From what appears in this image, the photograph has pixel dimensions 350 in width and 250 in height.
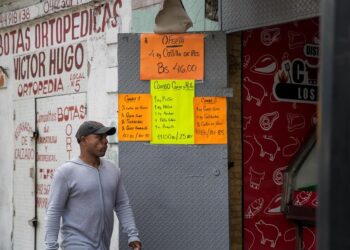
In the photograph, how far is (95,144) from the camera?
186 inches

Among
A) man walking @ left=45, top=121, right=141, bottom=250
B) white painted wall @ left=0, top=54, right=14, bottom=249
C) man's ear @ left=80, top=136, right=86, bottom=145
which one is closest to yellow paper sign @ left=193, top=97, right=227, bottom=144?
A: man walking @ left=45, top=121, right=141, bottom=250

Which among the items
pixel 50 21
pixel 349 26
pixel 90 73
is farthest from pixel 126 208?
pixel 349 26

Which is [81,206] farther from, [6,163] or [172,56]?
[6,163]

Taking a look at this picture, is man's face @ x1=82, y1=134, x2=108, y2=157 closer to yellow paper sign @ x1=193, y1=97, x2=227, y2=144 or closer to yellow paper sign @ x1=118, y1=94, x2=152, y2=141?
yellow paper sign @ x1=118, y1=94, x2=152, y2=141

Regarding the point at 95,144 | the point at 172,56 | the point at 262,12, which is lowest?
the point at 95,144

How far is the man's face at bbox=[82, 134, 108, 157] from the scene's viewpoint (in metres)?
4.72

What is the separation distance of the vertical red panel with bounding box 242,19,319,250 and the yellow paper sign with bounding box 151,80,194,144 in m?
0.69

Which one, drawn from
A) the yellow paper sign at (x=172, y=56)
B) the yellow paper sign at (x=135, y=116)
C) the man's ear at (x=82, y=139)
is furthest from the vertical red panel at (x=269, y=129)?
the man's ear at (x=82, y=139)

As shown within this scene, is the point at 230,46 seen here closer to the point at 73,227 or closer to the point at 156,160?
the point at 156,160

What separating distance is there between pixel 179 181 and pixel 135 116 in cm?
62

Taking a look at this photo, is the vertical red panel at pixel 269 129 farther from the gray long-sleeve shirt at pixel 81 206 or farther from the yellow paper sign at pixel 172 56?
the gray long-sleeve shirt at pixel 81 206

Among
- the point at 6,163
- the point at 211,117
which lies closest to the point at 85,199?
the point at 211,117

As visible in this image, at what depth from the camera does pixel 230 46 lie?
18.7 feet

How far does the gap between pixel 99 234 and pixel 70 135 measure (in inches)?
93.2
